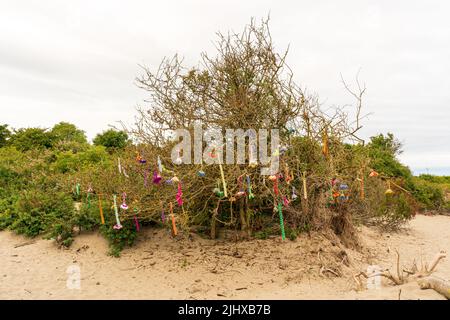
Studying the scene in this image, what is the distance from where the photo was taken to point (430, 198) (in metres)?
19.6

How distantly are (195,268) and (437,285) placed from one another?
469 centimetres

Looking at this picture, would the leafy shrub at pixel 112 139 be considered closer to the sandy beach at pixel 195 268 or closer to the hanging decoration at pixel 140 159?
the sandy beach at pixel 195 268

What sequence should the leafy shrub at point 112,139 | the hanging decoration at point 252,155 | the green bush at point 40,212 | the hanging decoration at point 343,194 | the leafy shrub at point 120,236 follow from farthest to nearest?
the leafy shrub at point 112,139 < the green bush at point 40,212 < the leafy shrub at point 120,236 < the hanging decoration at point 343,194 < the hanging decoration at point 252,155

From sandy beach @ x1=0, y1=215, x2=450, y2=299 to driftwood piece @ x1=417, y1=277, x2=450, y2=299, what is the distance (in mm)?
108

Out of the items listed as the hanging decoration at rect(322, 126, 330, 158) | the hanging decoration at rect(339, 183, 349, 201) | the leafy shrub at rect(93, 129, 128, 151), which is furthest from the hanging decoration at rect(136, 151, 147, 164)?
the leafy shrub at rect(93, 129, 128, 151)

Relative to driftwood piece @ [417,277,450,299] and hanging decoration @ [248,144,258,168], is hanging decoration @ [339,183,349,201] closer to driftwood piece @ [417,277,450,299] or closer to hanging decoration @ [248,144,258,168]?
hanging decoration @ [248,144,258,168]

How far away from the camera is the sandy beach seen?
746 centimetres

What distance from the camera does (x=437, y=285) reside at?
597 centimetres

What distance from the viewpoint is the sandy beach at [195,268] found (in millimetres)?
7461

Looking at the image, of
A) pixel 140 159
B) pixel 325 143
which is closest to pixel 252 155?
pixel 325 143

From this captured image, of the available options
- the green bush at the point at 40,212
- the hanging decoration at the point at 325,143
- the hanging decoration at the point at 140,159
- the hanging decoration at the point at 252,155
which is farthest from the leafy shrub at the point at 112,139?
the hanging decoration at the point at 252,155

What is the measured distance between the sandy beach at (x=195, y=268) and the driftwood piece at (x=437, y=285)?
0.11 m
